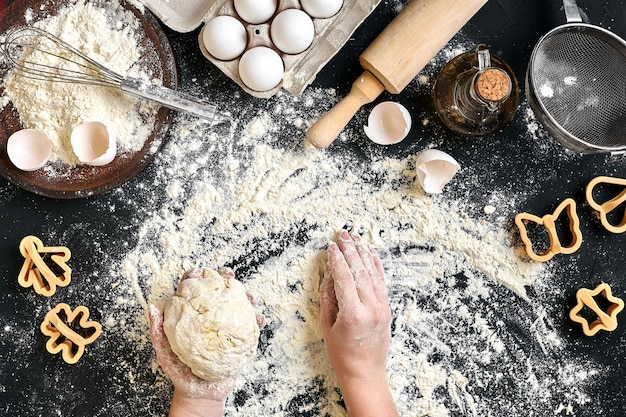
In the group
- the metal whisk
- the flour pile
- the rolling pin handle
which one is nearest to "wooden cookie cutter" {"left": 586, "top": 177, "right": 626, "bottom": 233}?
the flour pile

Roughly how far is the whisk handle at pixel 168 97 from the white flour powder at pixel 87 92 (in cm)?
6

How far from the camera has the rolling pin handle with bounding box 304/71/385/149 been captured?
1312 mm

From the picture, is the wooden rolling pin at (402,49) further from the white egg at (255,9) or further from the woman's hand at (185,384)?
the woman's hand at (185,384)

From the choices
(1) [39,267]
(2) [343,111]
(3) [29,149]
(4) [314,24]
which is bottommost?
(1) [39,267]

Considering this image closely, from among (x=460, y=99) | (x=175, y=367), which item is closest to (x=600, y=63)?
(x=460, y=99)

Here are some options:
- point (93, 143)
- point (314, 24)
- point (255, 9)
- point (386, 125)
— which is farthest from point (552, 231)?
point (93, 143)

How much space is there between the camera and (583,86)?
138 cm

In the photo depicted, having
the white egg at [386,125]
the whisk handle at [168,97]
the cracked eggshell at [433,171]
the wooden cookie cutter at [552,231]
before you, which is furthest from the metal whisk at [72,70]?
the wooden cookie cutter at [552,231]

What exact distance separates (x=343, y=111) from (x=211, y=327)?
55 cm

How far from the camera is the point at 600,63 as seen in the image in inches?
54.1

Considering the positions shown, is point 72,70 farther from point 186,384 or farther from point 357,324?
point 357,324

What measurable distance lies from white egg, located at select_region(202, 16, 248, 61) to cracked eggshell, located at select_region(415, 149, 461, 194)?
48 centimetres

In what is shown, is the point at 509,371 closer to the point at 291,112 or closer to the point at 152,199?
the point at 291,112

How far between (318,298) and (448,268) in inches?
12.9
